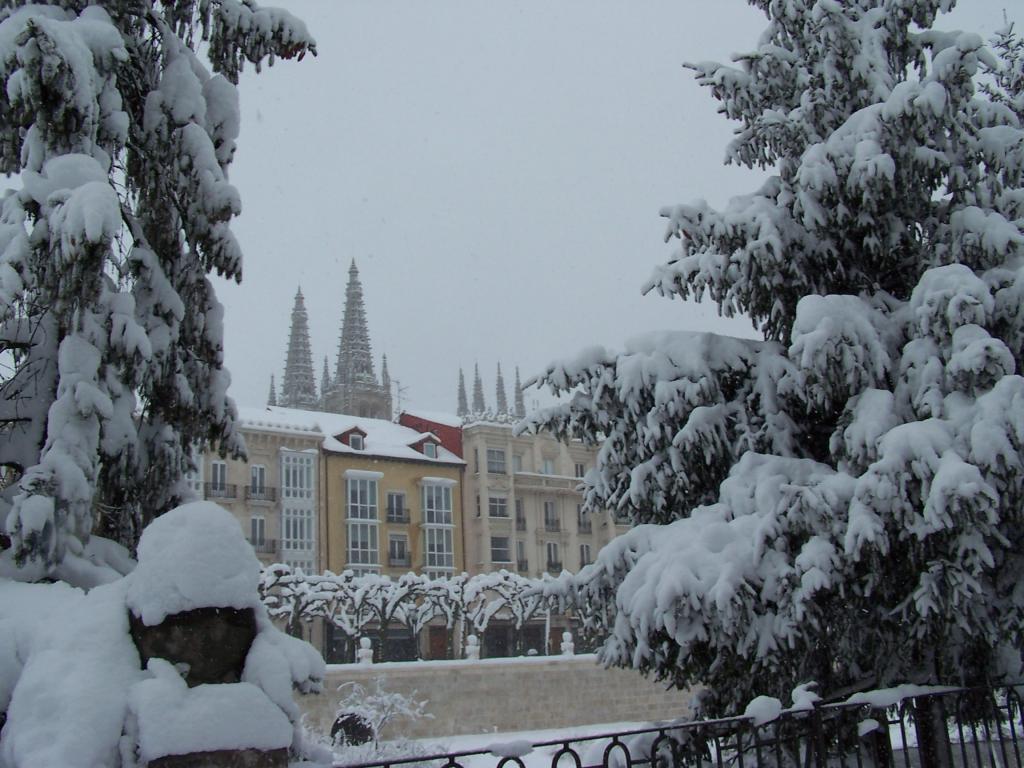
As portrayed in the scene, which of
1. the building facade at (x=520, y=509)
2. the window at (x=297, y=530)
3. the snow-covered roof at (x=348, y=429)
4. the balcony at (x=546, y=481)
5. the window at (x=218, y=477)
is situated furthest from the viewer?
the balcony at (x=546, y=481)

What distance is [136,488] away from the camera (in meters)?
6.58

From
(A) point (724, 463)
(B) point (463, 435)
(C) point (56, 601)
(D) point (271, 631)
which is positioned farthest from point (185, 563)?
(B) point (463, 435)

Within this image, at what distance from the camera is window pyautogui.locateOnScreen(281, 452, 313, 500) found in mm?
40188

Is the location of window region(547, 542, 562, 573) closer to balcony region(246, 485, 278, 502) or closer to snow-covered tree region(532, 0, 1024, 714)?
balcony region(246, 485, 278, 502)

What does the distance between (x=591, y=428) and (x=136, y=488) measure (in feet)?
13.1

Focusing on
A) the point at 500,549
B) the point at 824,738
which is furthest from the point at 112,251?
the point at 500,549

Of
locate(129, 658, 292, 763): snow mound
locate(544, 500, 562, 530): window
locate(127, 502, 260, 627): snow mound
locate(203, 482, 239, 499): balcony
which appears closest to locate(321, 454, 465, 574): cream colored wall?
locate(203, 482, 239, 499): balcony

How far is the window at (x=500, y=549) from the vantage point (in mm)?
44906

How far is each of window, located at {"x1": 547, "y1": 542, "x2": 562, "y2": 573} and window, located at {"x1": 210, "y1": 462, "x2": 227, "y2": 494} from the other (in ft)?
54.2

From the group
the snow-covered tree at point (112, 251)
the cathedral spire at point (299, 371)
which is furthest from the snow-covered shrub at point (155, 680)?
the cathedral spire at point (299, 371)

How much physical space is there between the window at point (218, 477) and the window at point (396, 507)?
295 inches

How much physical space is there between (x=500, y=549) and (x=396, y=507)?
573 centimetres

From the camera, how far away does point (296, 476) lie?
40.6 m

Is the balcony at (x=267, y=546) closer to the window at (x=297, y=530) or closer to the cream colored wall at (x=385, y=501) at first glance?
the window at (x=297, y=530)
